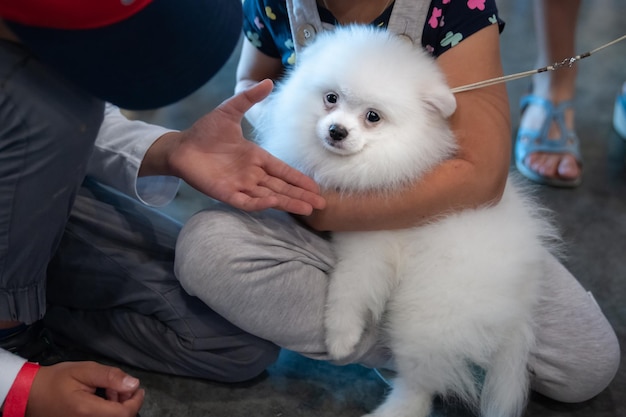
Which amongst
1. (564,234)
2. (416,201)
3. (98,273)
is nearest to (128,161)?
(98,273)

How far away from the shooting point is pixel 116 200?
1158 mm

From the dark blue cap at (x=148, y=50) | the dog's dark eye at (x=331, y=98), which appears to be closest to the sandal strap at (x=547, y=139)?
the dog's dark eye at (x=331, y=98)

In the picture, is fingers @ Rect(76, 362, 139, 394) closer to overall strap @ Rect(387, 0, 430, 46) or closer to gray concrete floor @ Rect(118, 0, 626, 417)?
gray concrete floor @ Rect(118, 0, 626, 417)

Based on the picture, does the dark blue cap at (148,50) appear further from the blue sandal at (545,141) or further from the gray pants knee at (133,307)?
the blue sandal at (545,141)

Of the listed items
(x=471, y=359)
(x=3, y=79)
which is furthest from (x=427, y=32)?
(x=3, y=79)

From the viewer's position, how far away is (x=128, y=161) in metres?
1.08

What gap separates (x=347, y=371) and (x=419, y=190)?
343mm

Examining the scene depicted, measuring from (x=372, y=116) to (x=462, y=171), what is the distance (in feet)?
0.53

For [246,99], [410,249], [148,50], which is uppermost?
[148,50]

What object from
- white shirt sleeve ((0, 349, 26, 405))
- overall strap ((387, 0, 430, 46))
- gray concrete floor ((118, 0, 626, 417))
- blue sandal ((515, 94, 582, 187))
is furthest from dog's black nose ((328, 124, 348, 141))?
blue sandal ((515, 94, 582, 187))

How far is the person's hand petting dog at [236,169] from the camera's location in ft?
3.07

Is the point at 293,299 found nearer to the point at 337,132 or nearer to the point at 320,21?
the point at 337,132

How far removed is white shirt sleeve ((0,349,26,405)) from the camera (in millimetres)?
858

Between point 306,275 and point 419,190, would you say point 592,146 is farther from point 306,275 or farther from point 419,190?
point 306,275
